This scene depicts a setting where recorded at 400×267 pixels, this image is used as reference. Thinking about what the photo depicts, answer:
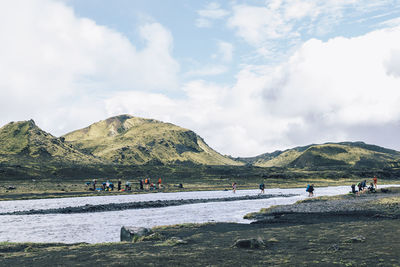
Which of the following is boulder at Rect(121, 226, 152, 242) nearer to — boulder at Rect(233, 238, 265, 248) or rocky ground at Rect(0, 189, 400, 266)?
rocky ground at Rect(0, 189, 400, 266)

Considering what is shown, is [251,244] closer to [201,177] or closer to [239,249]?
[239,249]

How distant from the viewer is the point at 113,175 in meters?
143

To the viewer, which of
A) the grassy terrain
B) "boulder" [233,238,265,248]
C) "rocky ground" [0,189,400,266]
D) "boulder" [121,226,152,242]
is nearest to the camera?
"rocky ground" [0,189,400,266]

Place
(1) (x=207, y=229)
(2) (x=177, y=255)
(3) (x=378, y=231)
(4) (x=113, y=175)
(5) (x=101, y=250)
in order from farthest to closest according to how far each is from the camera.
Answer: (4) (x=113, y=175), (1) (x=207, y=229), (3) (x=378, y=231), (5) (x=101, y=250), (2) (x=177, y=255)

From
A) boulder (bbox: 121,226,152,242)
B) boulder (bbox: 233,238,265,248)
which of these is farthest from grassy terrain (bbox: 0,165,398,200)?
boulder (bbox: 233,238,265,248)

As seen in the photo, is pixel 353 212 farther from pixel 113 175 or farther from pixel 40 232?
pixel 113 175

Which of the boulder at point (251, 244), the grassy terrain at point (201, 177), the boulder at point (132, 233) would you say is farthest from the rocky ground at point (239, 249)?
the grassy terrain at point (201, 177)

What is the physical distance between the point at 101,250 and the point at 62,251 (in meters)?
2.41

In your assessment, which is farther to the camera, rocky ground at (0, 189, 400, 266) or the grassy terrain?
the grassy terrain

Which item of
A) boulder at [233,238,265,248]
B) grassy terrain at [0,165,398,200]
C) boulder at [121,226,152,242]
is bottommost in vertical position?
boulder at [121,226,152,242]

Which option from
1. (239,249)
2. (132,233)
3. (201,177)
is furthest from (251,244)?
(201,177)

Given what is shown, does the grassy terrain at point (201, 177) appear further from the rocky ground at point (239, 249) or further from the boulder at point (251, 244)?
the boulder at point (251, 244)

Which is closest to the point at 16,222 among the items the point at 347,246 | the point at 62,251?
the point at 62,251

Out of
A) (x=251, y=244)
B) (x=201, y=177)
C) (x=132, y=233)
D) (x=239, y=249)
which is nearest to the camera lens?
(x=239, y=249)
